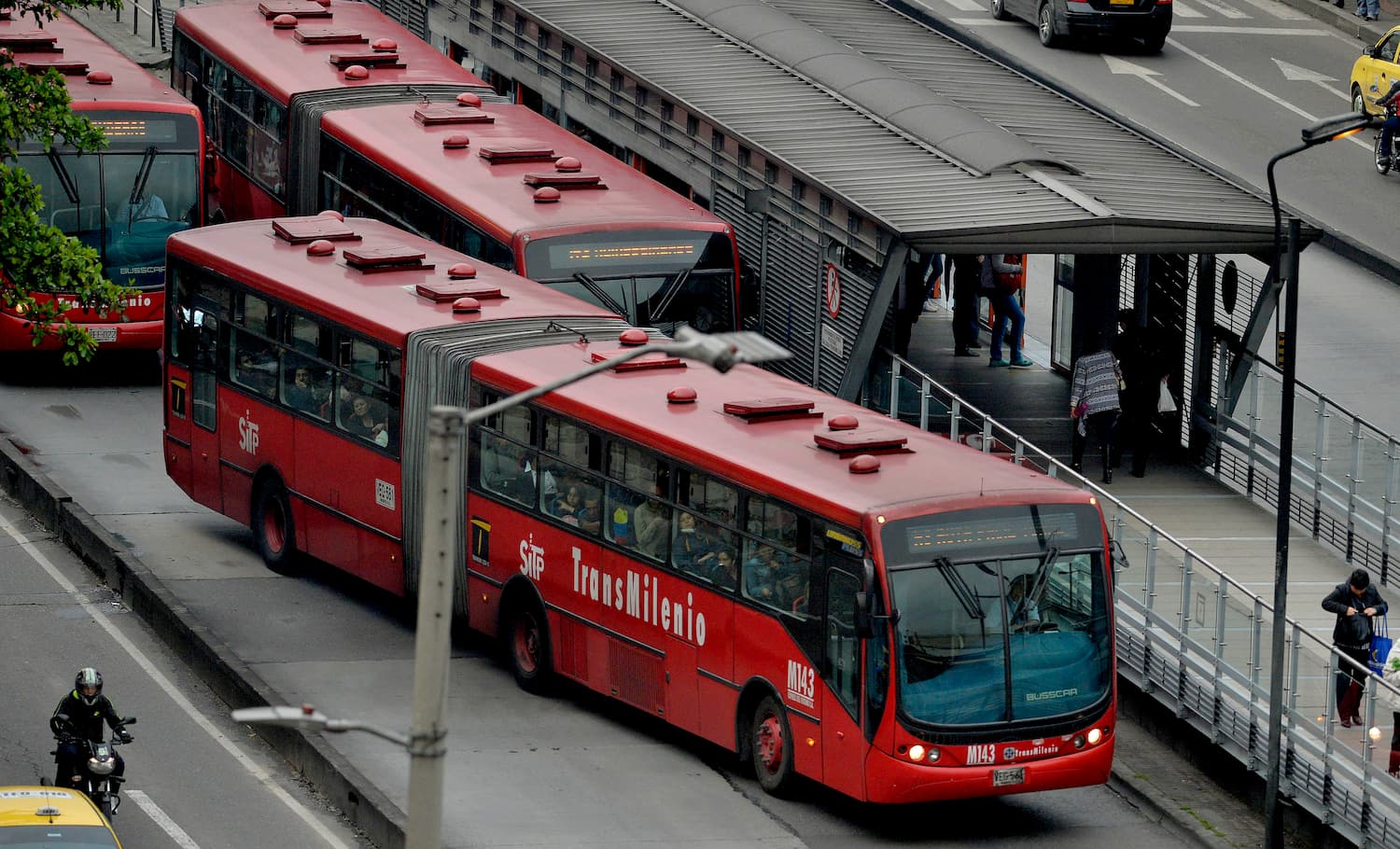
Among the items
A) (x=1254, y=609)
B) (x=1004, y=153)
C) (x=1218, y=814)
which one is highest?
(x=1004, y=153)

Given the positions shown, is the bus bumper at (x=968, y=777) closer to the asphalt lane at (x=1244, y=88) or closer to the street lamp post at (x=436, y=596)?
the street lamp post at (x=436, y=596)

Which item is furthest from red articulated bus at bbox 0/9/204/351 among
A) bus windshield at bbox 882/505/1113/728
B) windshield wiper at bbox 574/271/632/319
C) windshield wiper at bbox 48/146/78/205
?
bus windshield at bbox 882/505/1113/728

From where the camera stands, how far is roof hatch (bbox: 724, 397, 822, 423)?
20.2m

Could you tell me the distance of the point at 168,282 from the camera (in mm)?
26344

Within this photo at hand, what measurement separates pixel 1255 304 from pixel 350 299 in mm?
Result: 9023

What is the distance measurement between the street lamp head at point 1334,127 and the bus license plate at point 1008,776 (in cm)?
496

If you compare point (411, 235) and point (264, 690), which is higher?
point (411, 235)

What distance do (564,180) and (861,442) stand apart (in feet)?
26.7

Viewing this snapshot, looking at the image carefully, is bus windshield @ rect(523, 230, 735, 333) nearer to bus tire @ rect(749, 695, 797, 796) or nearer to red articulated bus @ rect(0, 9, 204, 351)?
red articulated bus @ rect(0, 9, 204, 351)

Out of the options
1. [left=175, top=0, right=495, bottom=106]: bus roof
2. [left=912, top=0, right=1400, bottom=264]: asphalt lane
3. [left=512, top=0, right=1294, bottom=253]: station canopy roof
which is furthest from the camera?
[left=912, top=0, right=1400, bottom=264]: asphalt lane

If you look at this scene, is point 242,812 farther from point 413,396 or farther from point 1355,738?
point 1355,738

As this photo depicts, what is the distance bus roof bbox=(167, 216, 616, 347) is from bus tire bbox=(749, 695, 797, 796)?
202 inches

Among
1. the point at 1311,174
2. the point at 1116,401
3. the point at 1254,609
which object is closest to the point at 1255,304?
the point at 1116,401

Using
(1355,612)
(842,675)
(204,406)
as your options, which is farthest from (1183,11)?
(842,675)
